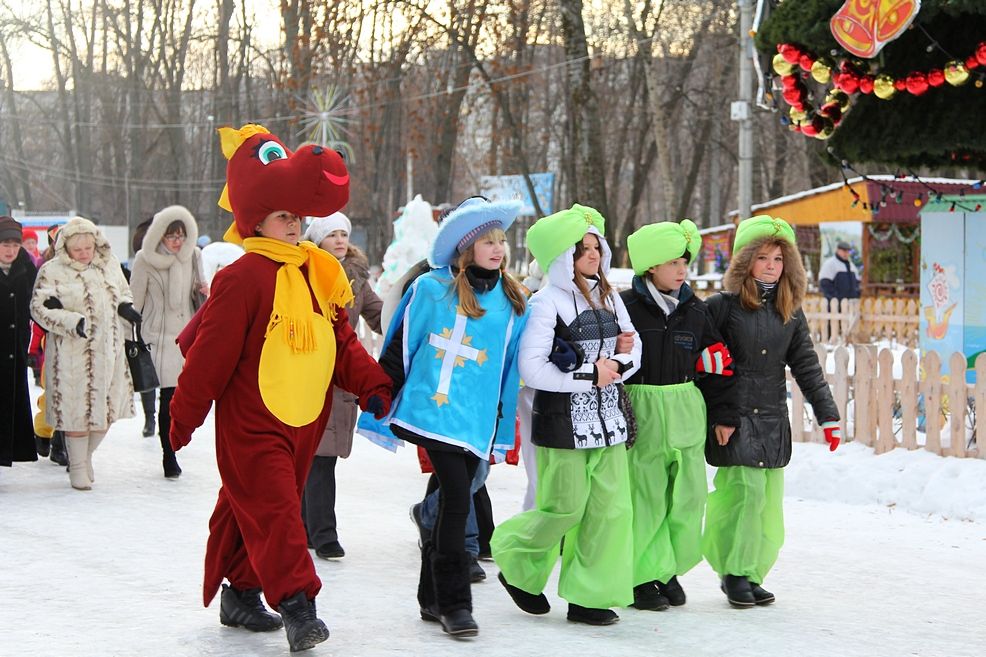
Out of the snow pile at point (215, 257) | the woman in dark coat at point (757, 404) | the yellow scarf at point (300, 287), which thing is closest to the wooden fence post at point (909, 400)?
the woman in dark coat at point (757, 404)

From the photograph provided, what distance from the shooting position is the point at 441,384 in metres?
5.22

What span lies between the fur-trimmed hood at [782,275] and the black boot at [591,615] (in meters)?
1.69

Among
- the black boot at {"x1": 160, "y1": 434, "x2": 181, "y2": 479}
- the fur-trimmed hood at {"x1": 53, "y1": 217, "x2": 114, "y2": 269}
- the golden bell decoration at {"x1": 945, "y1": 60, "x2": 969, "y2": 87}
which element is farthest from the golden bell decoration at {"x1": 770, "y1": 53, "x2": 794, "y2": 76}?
the black boot at {"x1": 160, "y1": 434, "x2": 181, "y2": 479}

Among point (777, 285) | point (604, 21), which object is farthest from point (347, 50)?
point (777, 285)

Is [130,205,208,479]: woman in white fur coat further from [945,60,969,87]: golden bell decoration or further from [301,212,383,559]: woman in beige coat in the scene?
[945,60,969,87]: golden bell decoration

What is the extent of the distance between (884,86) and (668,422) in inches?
178

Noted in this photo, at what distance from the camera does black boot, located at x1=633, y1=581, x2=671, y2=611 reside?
5.70m

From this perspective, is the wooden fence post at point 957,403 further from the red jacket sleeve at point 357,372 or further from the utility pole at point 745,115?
the utility pole at point 745,115

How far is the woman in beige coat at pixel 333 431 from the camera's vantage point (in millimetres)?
6816

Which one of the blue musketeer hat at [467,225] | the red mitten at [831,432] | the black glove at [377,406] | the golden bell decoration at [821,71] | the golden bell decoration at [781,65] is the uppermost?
the golden bell decoration at [781,65]

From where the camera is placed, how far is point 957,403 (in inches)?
358

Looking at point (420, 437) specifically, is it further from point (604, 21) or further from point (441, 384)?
point (604, 21)

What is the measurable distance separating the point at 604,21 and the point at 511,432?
29.4 meters

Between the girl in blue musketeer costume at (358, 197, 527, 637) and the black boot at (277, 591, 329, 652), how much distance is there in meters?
0.65
